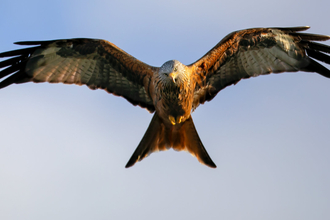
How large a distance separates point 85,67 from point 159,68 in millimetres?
1725

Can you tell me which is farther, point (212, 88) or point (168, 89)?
point (212, 88)

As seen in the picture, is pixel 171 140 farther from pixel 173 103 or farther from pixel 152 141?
pixel 173 103

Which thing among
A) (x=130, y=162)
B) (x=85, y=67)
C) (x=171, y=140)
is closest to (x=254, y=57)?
(x=171, y=140)

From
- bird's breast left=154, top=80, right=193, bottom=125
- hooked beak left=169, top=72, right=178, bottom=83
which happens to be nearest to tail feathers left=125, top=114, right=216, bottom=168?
bird's breast left=154, top=80, right=193, bottom=125

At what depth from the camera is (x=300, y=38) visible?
7.52 metres

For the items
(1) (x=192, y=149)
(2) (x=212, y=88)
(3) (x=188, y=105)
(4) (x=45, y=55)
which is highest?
(4) (x=45, y=55)

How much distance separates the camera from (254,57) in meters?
7.71

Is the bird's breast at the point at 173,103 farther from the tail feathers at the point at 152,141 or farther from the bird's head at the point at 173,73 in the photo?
the tail feathers at the point at 152,141

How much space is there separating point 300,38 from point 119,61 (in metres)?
3.67

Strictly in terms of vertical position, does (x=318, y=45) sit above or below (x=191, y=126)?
above

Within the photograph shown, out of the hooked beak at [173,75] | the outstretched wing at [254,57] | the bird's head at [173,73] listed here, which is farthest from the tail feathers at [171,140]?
the hooked beak at [173,75]

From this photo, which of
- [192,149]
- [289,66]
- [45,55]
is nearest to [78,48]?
[45,55]

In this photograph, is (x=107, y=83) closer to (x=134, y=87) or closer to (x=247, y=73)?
(x=134, y=87)

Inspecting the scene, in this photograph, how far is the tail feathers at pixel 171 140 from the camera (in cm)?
733
